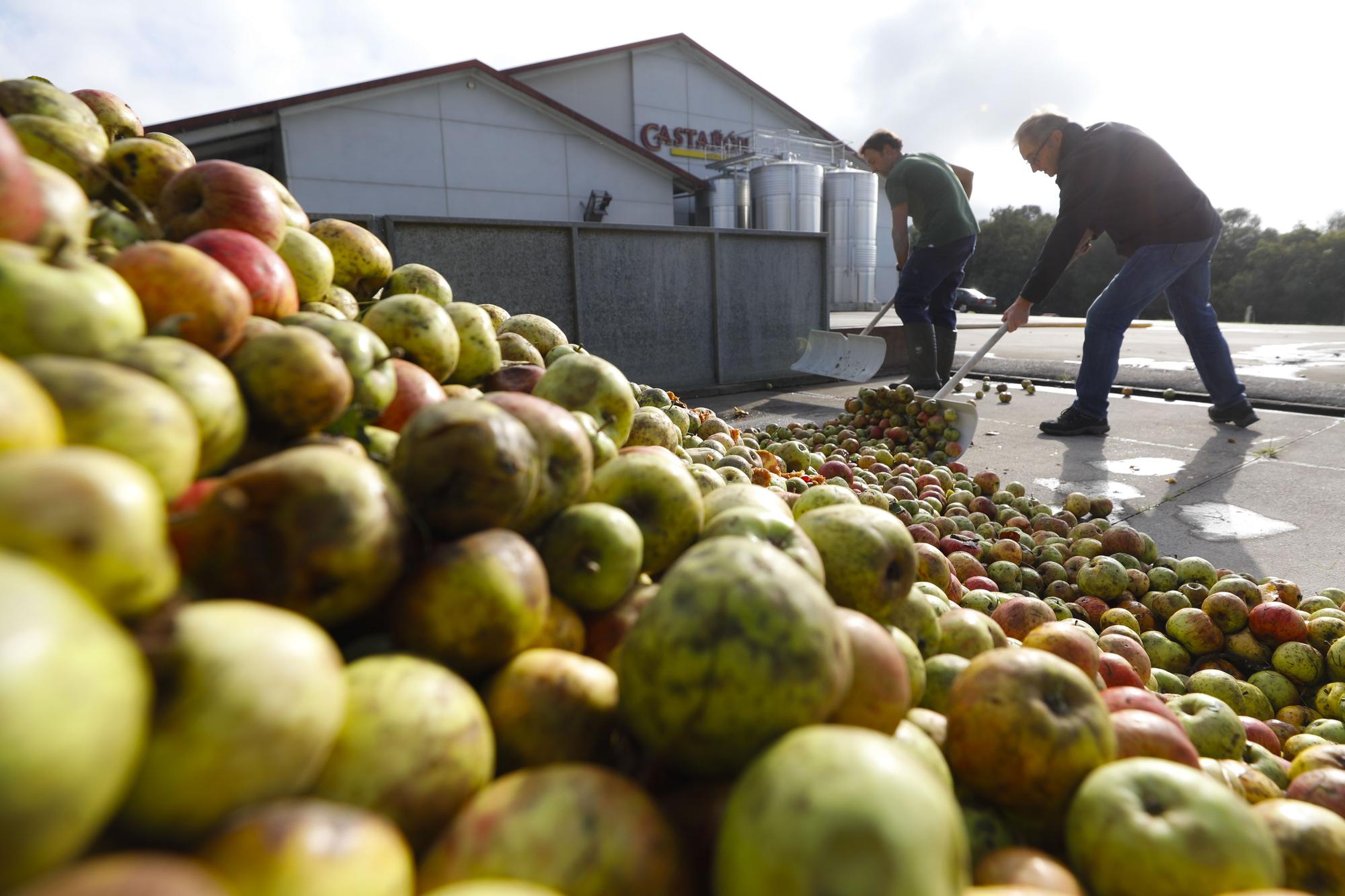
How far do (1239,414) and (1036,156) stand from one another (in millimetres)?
3362

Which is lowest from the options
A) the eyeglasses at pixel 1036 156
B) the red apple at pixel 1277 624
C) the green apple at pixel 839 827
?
the red apple at pixel 1277 624

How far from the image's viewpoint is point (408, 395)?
199cm

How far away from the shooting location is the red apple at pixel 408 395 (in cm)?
195

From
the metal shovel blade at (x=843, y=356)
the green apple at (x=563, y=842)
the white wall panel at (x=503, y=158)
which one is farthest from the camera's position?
the white wall panel at (x=503, y=158)

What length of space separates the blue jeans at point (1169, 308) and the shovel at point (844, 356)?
329 centimetres

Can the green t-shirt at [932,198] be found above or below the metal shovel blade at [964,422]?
above

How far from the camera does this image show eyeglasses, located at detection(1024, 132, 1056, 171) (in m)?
6.69

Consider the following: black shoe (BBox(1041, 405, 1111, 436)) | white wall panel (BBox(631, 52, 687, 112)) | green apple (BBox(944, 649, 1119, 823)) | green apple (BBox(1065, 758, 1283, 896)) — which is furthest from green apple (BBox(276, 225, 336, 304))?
white wall panel (BBox(631, 52, 687, 112))

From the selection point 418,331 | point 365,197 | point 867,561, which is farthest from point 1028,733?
point 365,197

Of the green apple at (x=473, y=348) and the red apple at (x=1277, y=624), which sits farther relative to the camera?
the red apple at (x=1277, y=624)

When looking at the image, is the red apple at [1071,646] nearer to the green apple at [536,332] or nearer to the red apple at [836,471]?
the green apple at [536,332]

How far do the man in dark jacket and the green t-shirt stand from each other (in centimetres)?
182

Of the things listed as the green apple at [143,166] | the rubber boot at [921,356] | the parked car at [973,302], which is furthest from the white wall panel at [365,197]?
the parked car at [973,302]

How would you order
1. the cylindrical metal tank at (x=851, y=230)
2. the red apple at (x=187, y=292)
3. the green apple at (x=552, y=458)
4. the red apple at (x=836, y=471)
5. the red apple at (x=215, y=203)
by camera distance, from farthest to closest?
the cylindrical metal tank at (x=851, y=230), the red apple at (x=836, y=471), the red apple at (x=215, y=203), the green apple at (x=552, y=458), the red apple at (x=187, y=292)
